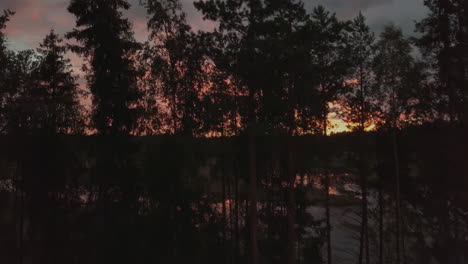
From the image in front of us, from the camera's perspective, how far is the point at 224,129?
2152 cm

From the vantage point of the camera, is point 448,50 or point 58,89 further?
point 58,89

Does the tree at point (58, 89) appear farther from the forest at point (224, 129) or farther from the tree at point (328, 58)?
the tree at point (328, 58)

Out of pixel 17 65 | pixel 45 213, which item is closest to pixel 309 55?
pixel 17 65

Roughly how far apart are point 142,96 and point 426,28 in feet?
46.1

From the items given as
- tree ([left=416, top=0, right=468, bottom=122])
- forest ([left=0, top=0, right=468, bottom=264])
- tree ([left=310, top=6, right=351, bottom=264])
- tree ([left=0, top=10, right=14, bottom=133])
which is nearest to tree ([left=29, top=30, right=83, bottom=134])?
forest ([left=0, top=0, right=468, bottom=264])

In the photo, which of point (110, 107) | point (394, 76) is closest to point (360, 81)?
point (394, 76)

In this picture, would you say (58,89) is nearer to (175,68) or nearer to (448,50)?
(175,68)

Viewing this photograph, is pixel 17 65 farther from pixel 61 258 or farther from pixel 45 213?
pixel 61 258

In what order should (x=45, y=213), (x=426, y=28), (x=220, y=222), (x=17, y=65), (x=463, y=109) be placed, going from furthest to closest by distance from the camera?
(x=220, y=222)
(x=45, y=213)
(x=426, y=28)
(x=463, y=109)
(x=17, y=65)

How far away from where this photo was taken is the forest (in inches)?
660

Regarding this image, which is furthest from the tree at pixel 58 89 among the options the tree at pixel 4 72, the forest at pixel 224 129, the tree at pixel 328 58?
the tree at pixel 328 58

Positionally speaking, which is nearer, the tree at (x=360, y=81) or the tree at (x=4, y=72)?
the tree at (x=4, y=72)

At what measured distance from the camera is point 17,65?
14.6 m

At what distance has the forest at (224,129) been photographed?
16.8m
